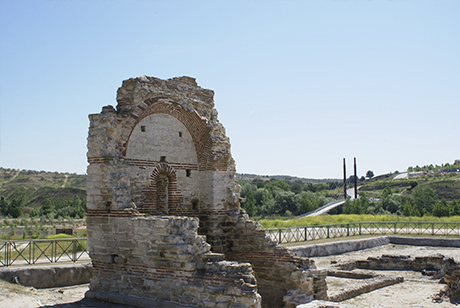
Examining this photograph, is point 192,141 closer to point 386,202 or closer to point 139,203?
point 139,203

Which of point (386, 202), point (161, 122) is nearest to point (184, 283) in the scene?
point (161, 122)

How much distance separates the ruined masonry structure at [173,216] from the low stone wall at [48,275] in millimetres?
2598

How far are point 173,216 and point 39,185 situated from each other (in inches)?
2469

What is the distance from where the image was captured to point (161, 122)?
1176cm

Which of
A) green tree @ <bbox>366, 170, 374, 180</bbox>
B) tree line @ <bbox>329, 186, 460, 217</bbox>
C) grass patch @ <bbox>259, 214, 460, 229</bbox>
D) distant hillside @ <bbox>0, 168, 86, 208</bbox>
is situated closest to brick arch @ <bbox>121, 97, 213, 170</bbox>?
grass patch @ <bbox>259, 214, 460, 229</bbox>

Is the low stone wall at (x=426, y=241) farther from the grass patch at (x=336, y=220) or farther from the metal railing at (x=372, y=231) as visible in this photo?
the grass patch at (x=336, y=220)

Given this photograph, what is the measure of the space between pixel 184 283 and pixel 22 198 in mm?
43539

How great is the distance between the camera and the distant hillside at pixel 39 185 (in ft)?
186

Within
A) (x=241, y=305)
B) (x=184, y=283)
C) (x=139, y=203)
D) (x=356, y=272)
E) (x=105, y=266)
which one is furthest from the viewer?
(x=356, y=272)

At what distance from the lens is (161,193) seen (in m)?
11.6

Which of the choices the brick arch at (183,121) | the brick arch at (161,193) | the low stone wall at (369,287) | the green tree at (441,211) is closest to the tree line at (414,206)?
the green tree at (441,211)

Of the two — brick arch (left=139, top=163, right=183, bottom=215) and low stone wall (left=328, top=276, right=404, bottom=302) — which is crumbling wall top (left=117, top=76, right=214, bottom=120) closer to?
brick arch (left=139, top=163, right=183, bottom=215)

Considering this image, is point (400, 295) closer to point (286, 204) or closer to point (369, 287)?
point (369, 287)

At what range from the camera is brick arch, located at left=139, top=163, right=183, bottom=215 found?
1107 centimetres
